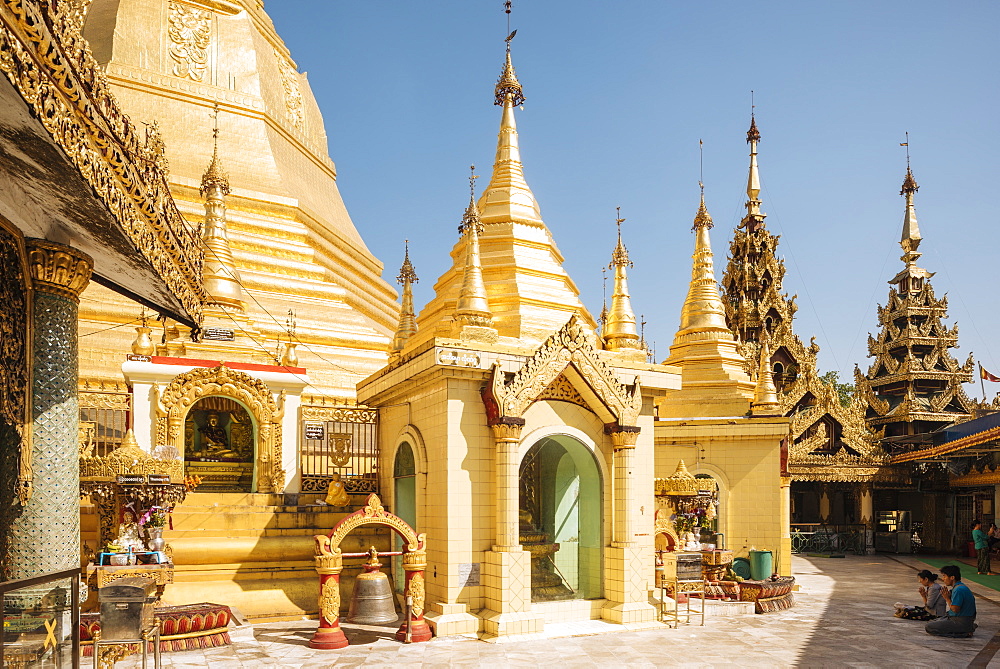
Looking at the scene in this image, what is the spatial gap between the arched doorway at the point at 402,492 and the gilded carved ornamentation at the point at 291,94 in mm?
14203

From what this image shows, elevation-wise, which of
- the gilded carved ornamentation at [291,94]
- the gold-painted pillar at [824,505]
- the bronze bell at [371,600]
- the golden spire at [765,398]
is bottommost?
the gold-painted pillar at [824,505]

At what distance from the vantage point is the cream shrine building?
1115 cm

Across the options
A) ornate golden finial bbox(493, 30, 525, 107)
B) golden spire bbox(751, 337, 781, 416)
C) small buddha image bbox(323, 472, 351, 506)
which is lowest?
small buddha image bbox(323, 472, 351, 506)

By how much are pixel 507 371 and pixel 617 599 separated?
11.3ft

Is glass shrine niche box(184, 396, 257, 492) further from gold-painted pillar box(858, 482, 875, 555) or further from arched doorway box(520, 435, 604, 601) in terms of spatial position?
gold-painted pillar box(858, 482, 875, 555)

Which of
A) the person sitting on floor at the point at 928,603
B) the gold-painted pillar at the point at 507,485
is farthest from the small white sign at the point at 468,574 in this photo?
the person sitting on floor at the point at 928,603

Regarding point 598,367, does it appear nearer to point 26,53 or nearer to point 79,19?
point 79,19

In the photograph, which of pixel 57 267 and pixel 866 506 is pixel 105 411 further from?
pixel 866 506

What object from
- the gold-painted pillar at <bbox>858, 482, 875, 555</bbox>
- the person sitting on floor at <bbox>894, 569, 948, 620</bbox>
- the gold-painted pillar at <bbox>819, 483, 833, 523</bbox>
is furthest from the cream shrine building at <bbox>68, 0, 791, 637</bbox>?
the gold-painted pillar at <bbox>819, 483, 833, 523</bbox>

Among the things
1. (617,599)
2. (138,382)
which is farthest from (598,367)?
(138,382)

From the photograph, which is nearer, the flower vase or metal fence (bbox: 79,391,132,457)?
the flower vase

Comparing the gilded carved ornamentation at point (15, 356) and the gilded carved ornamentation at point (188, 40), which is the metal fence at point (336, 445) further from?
the gilded carved ornamentation at point (188, 40)

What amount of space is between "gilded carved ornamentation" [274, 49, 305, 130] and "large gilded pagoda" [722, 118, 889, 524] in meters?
15.2

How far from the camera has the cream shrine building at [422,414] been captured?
36.6 feet
